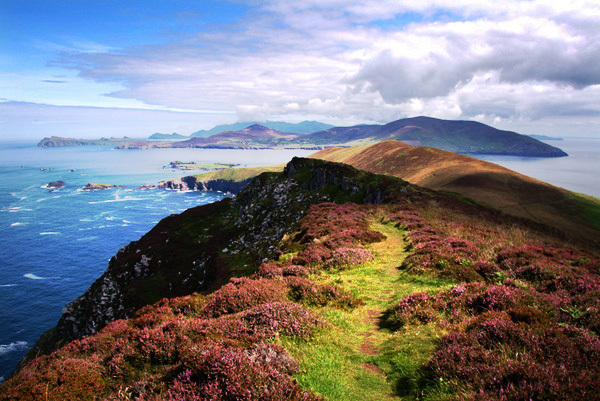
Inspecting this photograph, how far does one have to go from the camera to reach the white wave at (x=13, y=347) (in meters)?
59.9

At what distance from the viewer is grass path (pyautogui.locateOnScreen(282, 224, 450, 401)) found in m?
7.47

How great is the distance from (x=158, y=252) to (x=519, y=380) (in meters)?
70.2

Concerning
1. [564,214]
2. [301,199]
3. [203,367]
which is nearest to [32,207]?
[301,199]

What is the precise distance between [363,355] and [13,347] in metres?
83.3

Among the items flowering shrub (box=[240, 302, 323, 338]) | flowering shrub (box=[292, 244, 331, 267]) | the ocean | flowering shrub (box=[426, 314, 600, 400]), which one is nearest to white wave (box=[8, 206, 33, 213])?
the ocean

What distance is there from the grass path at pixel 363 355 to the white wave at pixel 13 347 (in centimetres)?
7957

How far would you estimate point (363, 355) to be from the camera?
9070mm

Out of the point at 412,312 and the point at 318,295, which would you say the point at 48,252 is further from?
the point at 412,312

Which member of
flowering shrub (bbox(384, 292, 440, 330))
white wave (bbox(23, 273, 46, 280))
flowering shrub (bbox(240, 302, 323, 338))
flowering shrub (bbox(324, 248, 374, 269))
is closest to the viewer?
flowering shrub (bbox(240, 302, 323, 338))

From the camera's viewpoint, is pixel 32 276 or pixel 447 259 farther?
pixel 32 276

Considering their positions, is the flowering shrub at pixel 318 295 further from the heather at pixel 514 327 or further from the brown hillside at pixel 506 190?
the brown hillside at pixel 506 190

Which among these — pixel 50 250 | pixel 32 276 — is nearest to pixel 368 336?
pixel 32 276

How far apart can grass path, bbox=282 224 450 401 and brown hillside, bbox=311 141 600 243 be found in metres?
83.5

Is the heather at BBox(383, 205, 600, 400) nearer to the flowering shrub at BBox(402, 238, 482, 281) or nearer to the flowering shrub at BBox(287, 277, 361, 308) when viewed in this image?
the flowering shrub at BBox(402, 238, 482, 281)
